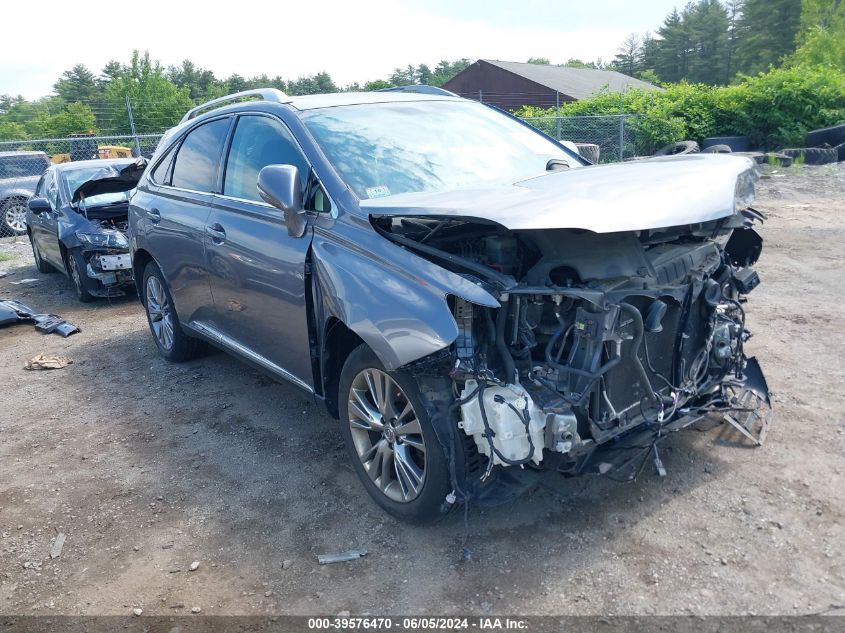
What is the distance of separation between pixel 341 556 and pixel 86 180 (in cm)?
778

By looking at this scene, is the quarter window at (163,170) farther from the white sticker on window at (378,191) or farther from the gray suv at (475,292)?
the white sticker on window at (378,191)

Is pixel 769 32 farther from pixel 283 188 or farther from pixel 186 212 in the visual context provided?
pixel 283 188

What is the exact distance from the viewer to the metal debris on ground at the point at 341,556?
3.07 meters

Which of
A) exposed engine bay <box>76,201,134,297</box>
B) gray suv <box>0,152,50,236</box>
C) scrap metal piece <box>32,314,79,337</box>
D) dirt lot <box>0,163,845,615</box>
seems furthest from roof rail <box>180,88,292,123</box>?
gray suv <box>0,152,50,236</box>

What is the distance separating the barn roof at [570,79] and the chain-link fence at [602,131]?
18888 millimetres

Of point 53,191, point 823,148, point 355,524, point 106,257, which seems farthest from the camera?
point 823,148

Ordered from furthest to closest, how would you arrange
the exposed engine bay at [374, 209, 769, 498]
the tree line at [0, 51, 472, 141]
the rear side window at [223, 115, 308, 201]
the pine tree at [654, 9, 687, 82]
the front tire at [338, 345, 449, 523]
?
the pine tree at [654, 9, 687, 82] < the tree line at [0, 51, 472, 141] < the rear side window at [223, 115, 308, 201] < the front tire at [338, 345, 449, 523] < the exposed engine bay at [374, 209, 769, 498]

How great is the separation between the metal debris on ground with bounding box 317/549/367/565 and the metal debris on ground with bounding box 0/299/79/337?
5353mm

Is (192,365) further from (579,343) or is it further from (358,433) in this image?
(579,343)

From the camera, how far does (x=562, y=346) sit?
9.48 ft

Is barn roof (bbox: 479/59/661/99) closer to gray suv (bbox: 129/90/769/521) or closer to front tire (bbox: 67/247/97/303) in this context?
front tire (bbox: 67/247/97/303)

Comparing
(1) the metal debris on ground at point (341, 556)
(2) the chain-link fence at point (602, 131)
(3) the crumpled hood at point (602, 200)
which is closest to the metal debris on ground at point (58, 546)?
(1) the metal debris on ground at point (341, 556)

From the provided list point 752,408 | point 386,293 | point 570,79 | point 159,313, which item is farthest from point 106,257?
point 570,79

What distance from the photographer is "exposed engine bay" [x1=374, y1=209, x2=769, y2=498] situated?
9.12 feet
